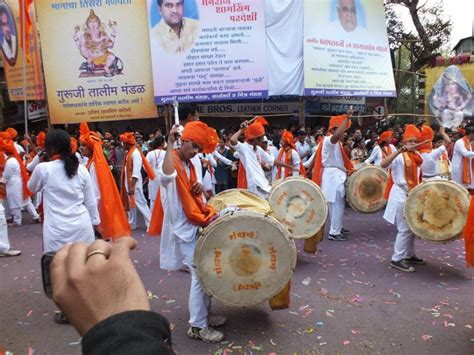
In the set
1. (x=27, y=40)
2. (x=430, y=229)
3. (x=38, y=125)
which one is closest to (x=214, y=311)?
(x=430, y=229)

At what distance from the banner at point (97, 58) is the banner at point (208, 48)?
54cm

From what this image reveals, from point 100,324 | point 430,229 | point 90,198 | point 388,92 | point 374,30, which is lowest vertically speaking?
point 430,229

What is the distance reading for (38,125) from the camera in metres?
17.7

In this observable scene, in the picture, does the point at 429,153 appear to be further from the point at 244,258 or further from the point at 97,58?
the point at 97,58

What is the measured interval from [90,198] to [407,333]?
321 cm

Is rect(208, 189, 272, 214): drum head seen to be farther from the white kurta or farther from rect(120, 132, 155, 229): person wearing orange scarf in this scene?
rect(120, 132, 155, 229): person wearing orange scarf

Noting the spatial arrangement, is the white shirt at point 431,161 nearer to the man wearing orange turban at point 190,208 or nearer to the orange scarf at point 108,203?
the man wearing orange turban at point 190,208

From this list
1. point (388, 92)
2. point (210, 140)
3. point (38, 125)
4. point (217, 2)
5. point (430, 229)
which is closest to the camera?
point (210, 140)

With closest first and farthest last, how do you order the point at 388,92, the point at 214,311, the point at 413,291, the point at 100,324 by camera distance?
the point at 100,324 < the point at 214,311 < the point at 413,291 < the point at 388,92

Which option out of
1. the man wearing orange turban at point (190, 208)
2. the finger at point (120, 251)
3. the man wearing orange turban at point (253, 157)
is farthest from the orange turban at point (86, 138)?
the finger at point (120, 251)

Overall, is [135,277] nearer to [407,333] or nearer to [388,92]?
[407,333]

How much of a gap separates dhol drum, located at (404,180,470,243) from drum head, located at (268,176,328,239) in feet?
3.44

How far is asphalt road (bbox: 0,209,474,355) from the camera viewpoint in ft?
11.9

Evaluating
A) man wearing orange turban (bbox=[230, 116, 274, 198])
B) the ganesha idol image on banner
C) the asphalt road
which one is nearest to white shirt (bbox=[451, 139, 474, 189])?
the asphalt road
